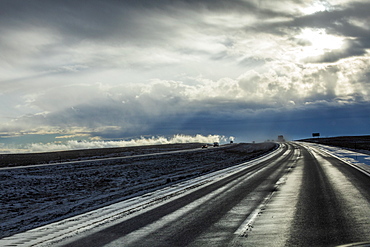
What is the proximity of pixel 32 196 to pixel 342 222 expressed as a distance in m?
14.4

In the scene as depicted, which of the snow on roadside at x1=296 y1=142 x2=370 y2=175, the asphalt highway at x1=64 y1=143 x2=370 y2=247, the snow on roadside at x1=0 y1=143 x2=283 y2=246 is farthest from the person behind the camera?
the snow on roadside at x1=296 y1=142 x2=370 y2=175

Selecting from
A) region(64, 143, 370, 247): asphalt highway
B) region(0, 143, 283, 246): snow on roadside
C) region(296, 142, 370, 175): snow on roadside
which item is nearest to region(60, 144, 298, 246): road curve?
region(64, 143, 370, 247): asphalt highway

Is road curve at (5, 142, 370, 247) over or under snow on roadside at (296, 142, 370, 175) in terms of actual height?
over

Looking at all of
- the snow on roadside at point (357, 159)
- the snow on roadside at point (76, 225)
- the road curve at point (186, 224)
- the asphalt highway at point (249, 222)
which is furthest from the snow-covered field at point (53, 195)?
the snow on roadside at point (357, 159)

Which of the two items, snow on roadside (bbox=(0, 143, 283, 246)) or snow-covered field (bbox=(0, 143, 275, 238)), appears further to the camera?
snow-covered field (bbox=(0, 143, 275, 238))

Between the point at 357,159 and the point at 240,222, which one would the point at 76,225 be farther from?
the point at 357,159

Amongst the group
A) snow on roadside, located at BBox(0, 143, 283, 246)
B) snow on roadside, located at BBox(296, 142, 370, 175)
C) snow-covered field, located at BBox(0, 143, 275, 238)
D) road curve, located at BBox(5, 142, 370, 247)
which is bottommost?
snow-covered field, located at BBox(0, 143, 275, 238)

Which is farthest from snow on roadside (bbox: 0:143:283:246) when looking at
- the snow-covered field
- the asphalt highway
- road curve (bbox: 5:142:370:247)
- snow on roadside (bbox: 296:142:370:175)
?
snow on roadside (bbox: 296:142:370:175)

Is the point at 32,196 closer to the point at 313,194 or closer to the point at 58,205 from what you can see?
the point at 58,205

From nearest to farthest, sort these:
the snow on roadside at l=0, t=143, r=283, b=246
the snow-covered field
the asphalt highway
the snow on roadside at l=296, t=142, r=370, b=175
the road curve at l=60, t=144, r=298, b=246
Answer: the asphalt highway
the road curve at l=60, t=144, r=298, b=246
the snow on roadside at l=0, t=143, r=283, b=246
the snow-covered field
the snow on roadside at l=296, t=142, r=370, b=175

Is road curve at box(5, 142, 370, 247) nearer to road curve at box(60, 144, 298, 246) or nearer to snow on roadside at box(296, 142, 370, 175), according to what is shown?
road curve at box(60, 144, 298, 246)

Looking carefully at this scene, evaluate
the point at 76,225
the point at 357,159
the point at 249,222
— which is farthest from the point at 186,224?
the point at 357,159

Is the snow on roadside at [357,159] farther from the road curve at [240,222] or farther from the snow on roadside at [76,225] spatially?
the snow on roadside at [76,225]

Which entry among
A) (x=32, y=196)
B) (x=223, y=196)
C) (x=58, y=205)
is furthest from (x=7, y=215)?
(x=223, y=196)
